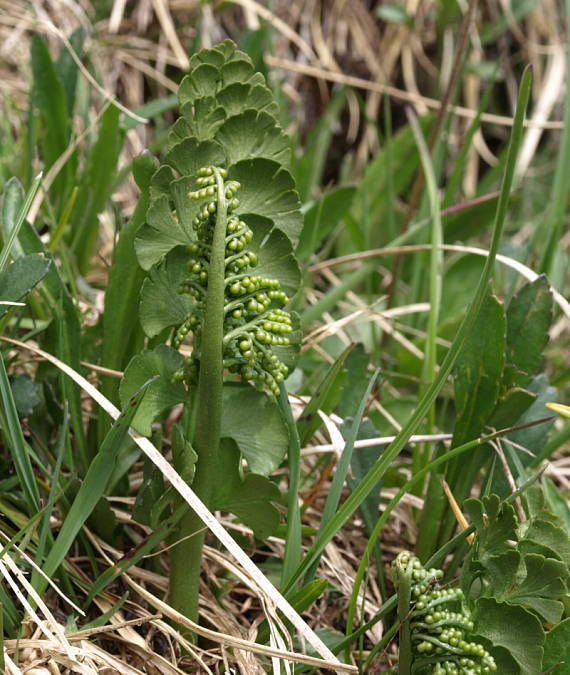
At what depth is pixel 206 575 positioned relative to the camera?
1.13 meters

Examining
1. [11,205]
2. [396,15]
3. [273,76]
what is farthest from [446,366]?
[396,15]

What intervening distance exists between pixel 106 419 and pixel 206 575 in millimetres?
255

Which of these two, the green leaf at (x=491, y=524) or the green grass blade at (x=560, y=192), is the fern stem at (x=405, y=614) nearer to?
the green leaf at (x=491, y=524)

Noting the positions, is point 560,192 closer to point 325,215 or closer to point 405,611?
point 325,215

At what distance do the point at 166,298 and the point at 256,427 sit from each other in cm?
18

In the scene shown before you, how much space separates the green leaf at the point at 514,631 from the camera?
889 millimetres

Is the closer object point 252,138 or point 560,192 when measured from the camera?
point 252,138

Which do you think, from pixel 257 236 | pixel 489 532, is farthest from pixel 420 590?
pixel 257 236

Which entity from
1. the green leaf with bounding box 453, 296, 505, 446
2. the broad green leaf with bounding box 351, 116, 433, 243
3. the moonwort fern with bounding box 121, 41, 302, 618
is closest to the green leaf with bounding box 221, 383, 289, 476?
the moonwort fern with bounding box 121, 41, 302, 618

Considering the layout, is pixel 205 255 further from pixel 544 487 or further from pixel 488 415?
pixel 544 487

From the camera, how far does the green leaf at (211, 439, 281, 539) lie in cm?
95

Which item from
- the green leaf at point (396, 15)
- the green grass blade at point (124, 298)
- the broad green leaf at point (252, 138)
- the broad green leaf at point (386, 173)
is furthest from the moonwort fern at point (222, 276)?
the green leaf at point (396, 15)

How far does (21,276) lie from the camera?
1.01 meters

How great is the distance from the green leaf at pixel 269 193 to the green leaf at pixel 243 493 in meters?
Result: 0.25
